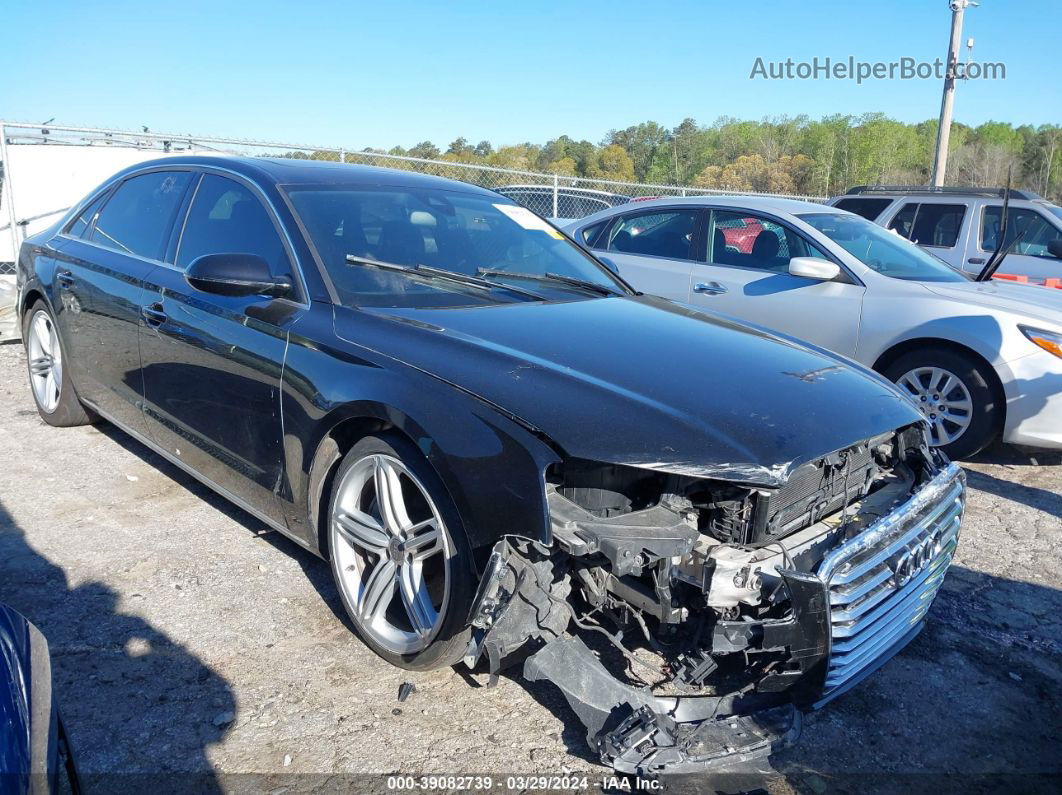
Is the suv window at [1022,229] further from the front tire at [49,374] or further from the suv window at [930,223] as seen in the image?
the front tire at [49,374]

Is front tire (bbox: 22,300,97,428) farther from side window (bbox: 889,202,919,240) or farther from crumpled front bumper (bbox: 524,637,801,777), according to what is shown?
side window (bbox: 889,202,919,240)

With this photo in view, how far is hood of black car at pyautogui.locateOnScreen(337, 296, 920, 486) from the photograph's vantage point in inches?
91.7

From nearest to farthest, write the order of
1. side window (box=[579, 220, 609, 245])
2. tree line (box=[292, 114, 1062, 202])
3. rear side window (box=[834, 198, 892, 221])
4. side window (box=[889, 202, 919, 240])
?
side window (box=[579, 220, 609, 245])
side window (box=[889, 202, 919, 240])
rear side window (box=[834, 198, 892, 221])
tree line (box=[292, 114, 1062, 202])

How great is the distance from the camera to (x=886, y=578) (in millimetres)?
2469

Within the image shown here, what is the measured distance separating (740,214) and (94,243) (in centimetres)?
448

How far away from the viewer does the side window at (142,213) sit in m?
4.09

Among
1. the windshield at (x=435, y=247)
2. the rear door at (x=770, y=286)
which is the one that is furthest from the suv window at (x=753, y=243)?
the windshield at (x=435, y=247)

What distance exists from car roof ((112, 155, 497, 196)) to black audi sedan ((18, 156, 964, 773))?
3 centimetres

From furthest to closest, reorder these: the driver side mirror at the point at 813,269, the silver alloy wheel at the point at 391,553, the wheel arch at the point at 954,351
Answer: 1. the driver side mirror at the point at 813,269
2. the wheel arch at the point at 954,351
3. the silver alloy wheel at the point at 391,553

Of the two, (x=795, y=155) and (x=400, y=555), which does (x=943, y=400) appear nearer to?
(x=400, y=555)

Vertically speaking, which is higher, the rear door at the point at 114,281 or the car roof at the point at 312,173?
the car roof at the point at 312,173

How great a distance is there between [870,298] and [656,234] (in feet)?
6.13

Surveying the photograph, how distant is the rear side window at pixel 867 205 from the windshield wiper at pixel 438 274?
7480 millimetres

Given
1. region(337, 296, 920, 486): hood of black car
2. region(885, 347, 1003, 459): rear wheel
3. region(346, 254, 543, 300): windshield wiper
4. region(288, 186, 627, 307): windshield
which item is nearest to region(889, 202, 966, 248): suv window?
region(885, 347, 1003, 459): rear wheel
